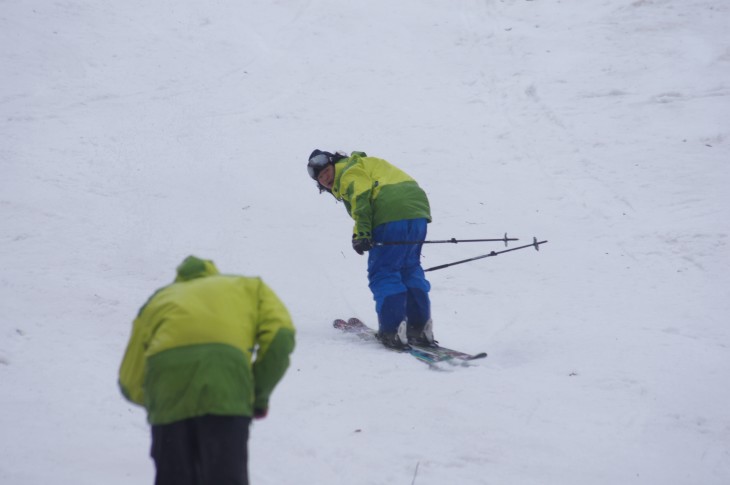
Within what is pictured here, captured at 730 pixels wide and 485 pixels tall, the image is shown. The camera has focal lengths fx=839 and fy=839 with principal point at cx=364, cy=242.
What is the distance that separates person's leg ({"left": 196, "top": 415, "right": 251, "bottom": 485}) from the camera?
128 inches

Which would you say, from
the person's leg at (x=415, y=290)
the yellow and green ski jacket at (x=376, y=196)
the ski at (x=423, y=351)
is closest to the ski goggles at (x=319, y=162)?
the yellow and green ski jacket at (x=376, y=196)

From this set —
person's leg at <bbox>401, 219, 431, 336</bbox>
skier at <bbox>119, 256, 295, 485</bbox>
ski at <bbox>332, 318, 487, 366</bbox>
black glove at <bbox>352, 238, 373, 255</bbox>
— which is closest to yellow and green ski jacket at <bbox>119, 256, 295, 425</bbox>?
skier at <bbox>119, 256, 295, 485</bbox>

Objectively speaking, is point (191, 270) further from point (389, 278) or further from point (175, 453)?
point (389, 278)

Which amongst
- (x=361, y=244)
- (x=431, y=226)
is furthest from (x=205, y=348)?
(x=431, y=226)

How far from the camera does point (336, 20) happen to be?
16.0 metres

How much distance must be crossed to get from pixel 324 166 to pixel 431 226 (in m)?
2.91

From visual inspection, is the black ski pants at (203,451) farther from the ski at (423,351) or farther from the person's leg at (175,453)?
the ski at (423,351)

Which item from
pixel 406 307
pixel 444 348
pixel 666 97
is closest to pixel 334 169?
pixel 406 307

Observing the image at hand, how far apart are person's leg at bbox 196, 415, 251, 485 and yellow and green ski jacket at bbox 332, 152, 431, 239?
140 inches

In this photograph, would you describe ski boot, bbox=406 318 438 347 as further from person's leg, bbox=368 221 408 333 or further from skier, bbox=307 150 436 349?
person's leg, bbox=368 221 408 333

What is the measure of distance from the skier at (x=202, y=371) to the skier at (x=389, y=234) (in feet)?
10.8

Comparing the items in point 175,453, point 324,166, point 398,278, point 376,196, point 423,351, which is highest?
point 324,166

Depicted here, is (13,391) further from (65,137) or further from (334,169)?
(65,137)

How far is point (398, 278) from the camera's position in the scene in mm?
6816
